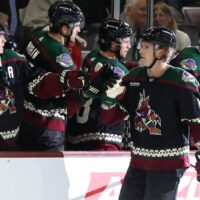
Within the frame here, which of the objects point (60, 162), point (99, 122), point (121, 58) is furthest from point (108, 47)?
point (60, 162)

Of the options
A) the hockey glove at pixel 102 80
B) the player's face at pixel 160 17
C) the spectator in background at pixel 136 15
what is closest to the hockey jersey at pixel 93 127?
the hockey glove at pixel 102 80

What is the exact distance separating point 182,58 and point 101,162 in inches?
41.1

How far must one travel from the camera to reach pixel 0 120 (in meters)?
4.62

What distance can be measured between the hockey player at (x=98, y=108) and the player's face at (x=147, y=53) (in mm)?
539

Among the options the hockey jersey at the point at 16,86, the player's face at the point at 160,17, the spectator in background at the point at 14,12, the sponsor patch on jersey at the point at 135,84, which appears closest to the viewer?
the sponsor patch on jersey at the point at 135,84

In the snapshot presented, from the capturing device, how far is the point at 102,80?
14.6 feet

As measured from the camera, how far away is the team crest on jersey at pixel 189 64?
5336mm

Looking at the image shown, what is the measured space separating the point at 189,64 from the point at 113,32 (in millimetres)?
700

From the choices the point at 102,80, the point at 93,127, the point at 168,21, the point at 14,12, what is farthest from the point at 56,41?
the point at 168,21

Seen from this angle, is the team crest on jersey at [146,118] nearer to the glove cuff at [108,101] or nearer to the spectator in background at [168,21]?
the glove cuff at [108,101]

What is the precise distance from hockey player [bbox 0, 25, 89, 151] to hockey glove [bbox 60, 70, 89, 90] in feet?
0.16

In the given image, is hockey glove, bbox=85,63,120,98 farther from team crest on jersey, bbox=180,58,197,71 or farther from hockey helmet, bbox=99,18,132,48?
team crest on jersey, bbox=180,58,197,71

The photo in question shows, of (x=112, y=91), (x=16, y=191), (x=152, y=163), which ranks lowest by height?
(x=16, y=191)

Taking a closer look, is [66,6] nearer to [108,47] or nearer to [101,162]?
[108,47]
